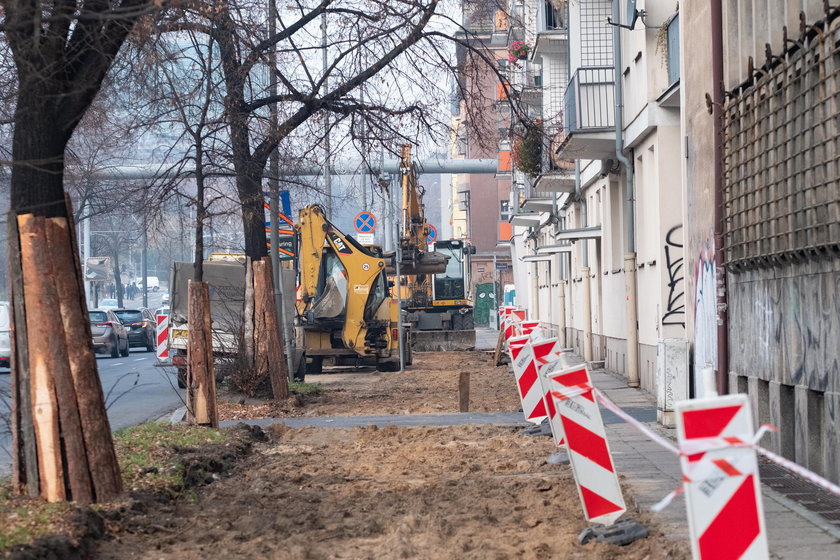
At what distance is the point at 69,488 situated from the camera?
8.82 meters

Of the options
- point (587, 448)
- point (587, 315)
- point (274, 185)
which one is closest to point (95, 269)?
point (587, 315)

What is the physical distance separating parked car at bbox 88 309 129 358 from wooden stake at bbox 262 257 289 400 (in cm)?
2143

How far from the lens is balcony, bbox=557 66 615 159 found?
24766 mm

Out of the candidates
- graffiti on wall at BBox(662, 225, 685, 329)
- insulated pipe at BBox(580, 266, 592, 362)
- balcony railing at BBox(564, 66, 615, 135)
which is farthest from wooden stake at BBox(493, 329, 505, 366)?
graffiti on wall at BBox(662, 225, 685, 329)

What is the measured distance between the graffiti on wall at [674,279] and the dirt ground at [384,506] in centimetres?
556

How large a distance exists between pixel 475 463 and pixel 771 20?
484 centimetres

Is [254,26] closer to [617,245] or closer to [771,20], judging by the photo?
[771,20]

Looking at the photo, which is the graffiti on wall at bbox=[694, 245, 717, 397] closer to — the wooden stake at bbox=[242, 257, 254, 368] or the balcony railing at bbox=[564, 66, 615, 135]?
Answer: the wooden stake at bbox=[242, 257, 254, 368]

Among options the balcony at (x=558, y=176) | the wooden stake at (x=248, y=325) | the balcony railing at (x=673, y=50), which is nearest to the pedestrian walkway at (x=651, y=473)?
the wooden stake at (x=248, y=325)

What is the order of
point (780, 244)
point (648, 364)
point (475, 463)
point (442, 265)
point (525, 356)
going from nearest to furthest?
point (780, 244), point (475, 463), point (525, 356), point (648, 364), point (442, 265)

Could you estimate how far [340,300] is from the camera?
98.6ft

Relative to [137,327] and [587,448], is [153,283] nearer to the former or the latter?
[137,327]

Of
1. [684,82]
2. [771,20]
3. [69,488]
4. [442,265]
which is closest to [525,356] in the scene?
[684,82]

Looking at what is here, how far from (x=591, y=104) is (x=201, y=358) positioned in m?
12.7
